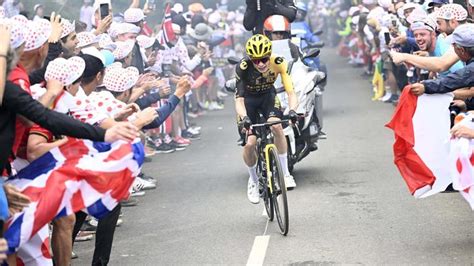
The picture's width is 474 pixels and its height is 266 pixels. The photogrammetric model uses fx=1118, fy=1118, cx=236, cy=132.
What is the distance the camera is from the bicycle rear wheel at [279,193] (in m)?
10.0

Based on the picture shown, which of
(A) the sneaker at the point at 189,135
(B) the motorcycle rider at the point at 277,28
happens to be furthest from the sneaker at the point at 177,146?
(B) the motorcycle rider at the point at 277,28

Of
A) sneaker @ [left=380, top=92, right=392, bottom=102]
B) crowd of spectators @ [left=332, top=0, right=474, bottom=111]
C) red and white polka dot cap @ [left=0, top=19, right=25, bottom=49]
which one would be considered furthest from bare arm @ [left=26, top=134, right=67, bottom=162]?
sneaker @ [left=380, top=92, right=392, bottom=102]

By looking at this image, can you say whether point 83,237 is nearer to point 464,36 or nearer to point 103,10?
point 464,36

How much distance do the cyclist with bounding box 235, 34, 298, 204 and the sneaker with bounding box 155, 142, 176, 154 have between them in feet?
18.6

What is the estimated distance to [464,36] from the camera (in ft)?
30.1

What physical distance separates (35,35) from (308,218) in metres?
4.49

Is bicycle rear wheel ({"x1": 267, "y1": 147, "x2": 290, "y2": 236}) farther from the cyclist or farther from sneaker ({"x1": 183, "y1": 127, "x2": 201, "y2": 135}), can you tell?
sneaker ({"x1": 183, "y1": 127, "x2": 201, "y2": 135})

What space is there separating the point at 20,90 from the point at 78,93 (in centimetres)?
194

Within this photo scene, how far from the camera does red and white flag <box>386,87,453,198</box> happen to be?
30.2 ft

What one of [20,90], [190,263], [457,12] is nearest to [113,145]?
[20,90]

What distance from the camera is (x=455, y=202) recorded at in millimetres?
11391

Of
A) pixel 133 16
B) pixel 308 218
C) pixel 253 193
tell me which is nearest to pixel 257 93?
pixel 253 193

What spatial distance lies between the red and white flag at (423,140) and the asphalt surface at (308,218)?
559 millimetres

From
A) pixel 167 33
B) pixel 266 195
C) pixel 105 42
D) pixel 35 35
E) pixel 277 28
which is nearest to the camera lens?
pixel 35 35
